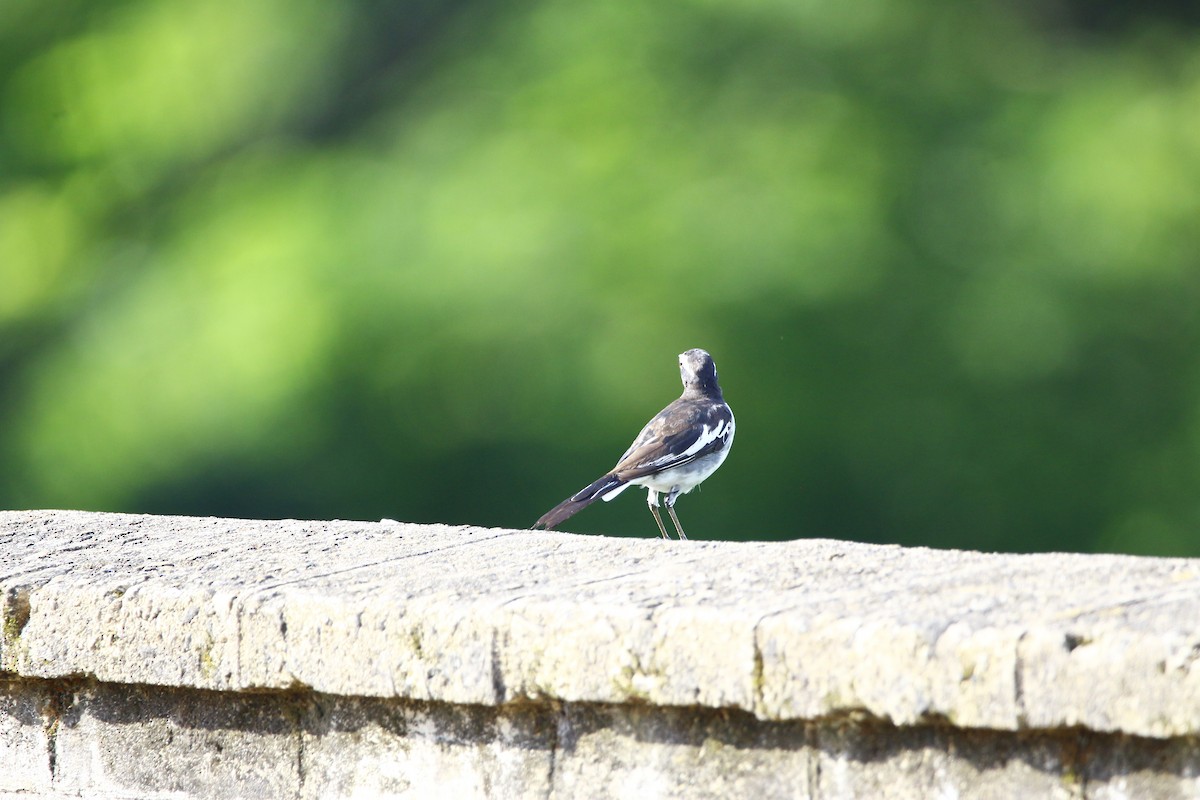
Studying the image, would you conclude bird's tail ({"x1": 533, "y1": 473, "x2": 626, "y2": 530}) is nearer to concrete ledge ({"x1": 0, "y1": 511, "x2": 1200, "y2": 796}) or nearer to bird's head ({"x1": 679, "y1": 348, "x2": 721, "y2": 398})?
bird's head ({"x1": 679, "y1": 348, "x2": 721, "y2": 398})

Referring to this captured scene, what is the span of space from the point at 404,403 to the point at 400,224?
1.01m

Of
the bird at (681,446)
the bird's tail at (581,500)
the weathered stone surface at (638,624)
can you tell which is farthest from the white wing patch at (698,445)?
the weathered stone surface at (638,624)

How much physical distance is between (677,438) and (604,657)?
4160 mm

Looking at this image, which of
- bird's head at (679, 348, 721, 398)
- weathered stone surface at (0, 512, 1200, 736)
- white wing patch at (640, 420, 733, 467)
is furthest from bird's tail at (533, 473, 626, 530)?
weathered stone surface at (0, 512, 1200, 736)

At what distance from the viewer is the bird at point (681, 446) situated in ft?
19.4

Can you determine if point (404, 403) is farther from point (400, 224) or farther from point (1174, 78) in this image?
point (1174, 78)

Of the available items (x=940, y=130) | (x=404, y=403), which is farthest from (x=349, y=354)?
(x=940, y=130)

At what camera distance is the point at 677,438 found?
239 inches

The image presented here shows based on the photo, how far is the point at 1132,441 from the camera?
24.6 feet

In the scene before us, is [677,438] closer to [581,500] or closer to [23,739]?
[581,500]

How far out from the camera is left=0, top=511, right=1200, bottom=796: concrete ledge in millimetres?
1664

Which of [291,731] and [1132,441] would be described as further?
[1132,441]

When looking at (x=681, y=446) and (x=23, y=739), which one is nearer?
(x=23, y=739)

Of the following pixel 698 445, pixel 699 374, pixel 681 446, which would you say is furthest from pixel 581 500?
pixel 699 374
